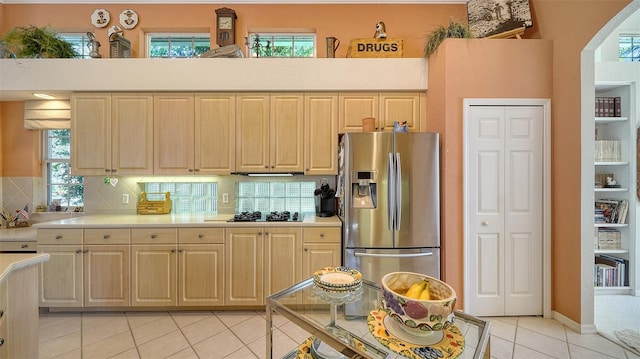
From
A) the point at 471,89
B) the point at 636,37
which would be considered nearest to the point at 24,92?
the point at 471,89

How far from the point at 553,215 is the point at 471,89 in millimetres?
1428

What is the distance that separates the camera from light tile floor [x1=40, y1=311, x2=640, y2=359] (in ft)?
6.63

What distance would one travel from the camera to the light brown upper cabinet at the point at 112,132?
2865 millimetres

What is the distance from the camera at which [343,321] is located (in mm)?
1112

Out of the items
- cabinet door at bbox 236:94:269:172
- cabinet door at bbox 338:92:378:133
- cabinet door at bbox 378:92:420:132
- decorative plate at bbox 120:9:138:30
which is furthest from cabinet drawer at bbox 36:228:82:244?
cabinet door at bbox 378:92:420:132

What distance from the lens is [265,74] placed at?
2.86 meters

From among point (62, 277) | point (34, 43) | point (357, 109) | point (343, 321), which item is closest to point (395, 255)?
point (343, 321)

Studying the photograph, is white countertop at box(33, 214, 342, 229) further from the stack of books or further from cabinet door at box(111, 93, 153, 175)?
the stack of books

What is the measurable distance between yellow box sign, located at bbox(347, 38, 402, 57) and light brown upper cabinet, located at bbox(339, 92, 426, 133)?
45 cm

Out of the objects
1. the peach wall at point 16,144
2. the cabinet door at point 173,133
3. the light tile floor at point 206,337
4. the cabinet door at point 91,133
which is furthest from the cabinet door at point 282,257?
the peach wall at point 16,144

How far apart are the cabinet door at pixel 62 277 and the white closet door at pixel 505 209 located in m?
3.80

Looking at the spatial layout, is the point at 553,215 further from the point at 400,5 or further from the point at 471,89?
the point at 400,5

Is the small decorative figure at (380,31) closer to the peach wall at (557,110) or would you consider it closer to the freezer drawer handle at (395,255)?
the peach wall at (557,110)

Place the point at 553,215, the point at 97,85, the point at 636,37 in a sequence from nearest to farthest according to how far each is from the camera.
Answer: the point at 553,215 < the point at 97,85 < the point at 636,37
